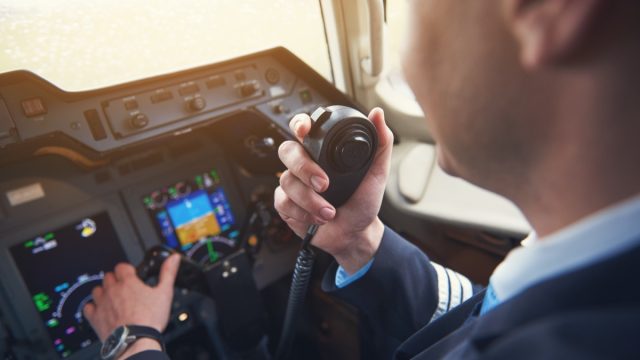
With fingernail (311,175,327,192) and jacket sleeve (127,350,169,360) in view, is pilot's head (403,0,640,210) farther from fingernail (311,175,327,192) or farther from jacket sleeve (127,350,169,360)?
jacket sleeve (127,350,169,360)

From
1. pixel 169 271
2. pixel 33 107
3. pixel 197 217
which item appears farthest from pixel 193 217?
pixel 33 107

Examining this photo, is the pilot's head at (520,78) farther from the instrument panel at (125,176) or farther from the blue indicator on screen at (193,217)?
the blue indicator on screen at (193,217)

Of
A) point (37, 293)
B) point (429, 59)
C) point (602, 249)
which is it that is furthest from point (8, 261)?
point (602, 249)

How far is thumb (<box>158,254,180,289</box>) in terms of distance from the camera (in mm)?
1231

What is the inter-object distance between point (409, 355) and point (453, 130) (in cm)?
42

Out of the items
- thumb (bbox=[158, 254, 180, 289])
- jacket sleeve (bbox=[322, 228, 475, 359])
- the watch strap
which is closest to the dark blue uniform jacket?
jacket sleeve (bbox=[322, 228, 475, 359])

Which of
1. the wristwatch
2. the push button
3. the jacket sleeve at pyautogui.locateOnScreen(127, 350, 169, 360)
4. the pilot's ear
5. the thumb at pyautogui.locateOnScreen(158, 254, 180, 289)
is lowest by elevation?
the thumb at pyautogui.locateOnScreen(158, 254, 180, 289)

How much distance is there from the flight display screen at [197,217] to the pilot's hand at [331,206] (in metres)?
0.64

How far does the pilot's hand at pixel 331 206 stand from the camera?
0.80 metres

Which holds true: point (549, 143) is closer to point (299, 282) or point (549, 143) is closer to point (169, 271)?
point (299, 282)

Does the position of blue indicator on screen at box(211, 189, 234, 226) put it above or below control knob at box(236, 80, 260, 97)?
below

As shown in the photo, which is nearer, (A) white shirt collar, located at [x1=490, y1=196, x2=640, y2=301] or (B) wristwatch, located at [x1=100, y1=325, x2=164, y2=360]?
(A) white shirt collar, located at [x1=490, y1=196, x2=640, y2=301]

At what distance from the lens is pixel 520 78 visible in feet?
1.36

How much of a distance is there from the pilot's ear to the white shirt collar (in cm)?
15
